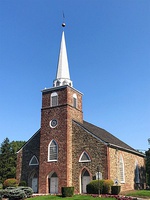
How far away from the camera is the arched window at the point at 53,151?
33.7 m

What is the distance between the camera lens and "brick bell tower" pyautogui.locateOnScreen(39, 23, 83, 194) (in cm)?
3259

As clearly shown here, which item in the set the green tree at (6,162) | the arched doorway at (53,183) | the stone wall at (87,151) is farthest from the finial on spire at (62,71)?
the green tree at (6,162)

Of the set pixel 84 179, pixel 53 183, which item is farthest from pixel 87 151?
pixel 53 183

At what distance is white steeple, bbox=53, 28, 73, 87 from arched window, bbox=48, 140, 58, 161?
874 cm

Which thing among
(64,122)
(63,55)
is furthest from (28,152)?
(63,55)

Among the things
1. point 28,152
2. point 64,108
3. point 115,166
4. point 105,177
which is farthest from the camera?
point 28,152

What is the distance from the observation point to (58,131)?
34281mm

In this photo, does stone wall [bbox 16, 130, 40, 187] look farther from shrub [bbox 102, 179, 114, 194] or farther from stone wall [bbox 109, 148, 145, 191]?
shrub [bbox 102, 179, 114, 194]

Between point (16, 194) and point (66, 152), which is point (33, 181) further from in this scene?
point (16, 194)

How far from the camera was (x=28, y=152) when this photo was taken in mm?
37781

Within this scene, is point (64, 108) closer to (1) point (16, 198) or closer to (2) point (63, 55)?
(2) point (63, 55)

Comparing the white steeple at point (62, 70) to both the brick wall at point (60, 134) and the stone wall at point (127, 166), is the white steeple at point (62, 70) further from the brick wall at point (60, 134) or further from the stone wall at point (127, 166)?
the stone wall at point (127, 166)

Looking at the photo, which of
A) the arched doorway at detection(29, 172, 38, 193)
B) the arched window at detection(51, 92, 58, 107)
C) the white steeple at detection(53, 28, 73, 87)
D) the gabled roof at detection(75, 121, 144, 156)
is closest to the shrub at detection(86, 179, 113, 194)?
the gabled roof at detection(75, 121, 144, 156)

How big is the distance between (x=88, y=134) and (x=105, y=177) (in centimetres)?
570
